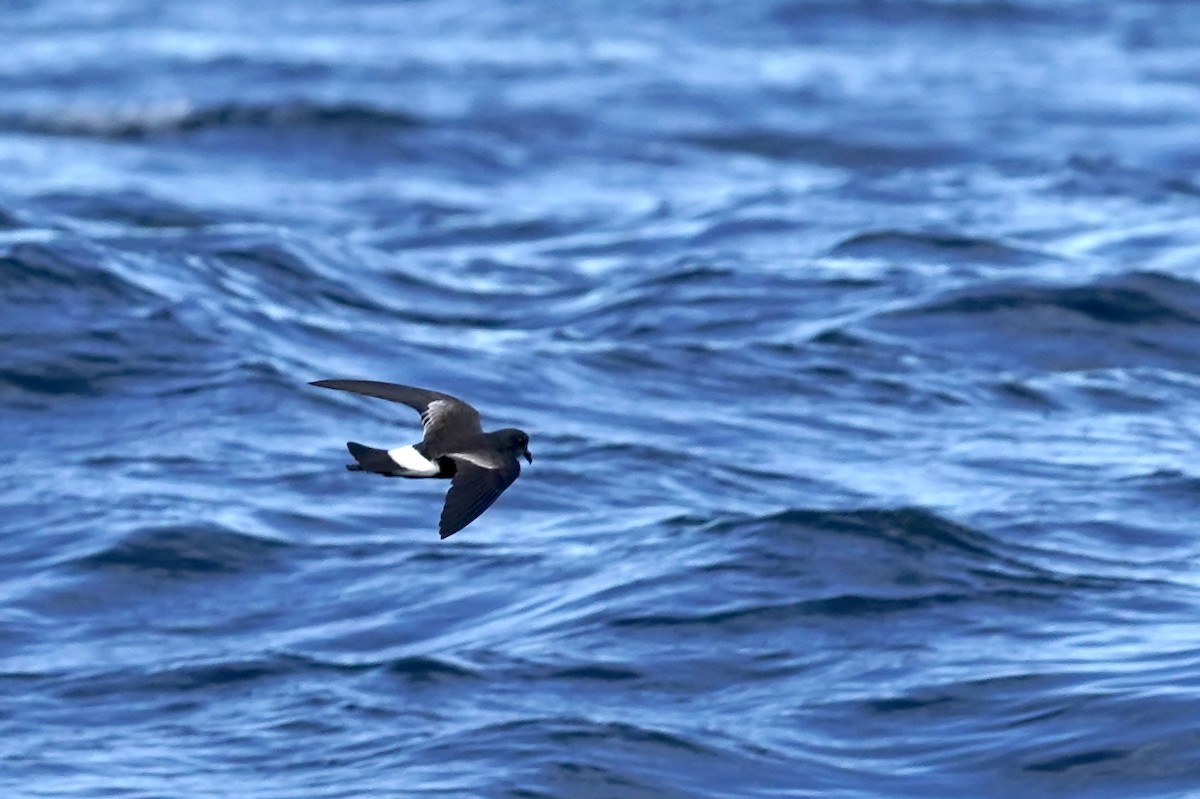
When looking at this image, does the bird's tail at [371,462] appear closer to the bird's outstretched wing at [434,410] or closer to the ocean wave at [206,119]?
the bird's outstretched wing at [434,410]

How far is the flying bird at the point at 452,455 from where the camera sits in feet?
19.4

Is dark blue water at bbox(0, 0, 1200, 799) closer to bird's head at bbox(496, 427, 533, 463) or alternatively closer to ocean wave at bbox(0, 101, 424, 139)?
ocean wave at bbox(0, 101, 424, 139)

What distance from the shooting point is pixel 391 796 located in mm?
7836

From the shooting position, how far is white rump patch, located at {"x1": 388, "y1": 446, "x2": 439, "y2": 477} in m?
6.22

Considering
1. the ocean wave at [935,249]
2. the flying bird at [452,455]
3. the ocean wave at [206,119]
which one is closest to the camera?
the flying bird at [452,455]

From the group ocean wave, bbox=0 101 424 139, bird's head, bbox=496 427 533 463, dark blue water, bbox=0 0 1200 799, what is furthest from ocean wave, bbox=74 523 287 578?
ocean wave, bbox=0 101 424 139

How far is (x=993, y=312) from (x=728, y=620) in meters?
4.86

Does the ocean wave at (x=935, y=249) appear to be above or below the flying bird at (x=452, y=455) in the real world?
below

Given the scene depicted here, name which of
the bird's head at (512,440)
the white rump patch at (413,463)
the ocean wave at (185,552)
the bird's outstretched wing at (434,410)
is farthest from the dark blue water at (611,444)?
the white rump patch at (413,463)

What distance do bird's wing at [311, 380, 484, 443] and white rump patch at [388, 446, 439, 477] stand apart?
0.13 metres

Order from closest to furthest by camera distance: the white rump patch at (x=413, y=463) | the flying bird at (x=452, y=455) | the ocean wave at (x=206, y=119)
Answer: the flying bird at (x=452, y=455)
the white rump patch at (x=413, y=463)
the ocean wave at (x=206, y=119)

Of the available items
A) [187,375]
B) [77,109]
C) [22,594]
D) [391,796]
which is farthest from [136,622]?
[77,109]

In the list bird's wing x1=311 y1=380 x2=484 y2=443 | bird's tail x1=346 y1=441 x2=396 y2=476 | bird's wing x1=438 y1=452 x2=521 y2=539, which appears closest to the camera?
bird's wing x1=438 y1=452 x2=521 y2=539

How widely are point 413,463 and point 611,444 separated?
534cm
